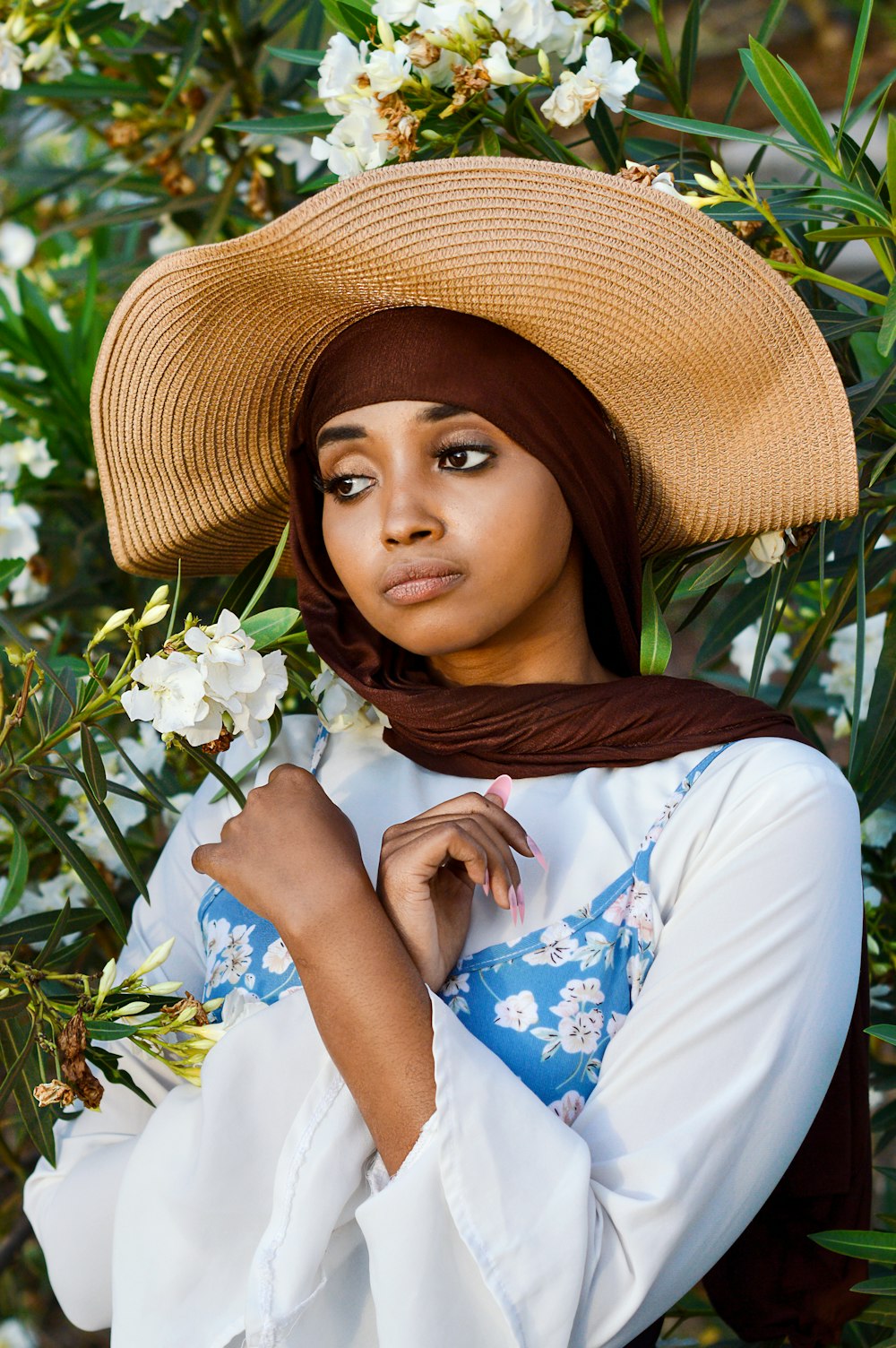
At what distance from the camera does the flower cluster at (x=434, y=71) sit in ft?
4.99

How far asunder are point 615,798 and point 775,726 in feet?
0.55

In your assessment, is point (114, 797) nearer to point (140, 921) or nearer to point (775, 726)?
point (140, 921)

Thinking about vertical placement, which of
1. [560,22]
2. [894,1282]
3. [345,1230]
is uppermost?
[560,22]

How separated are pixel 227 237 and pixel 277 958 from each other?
4.99 ft

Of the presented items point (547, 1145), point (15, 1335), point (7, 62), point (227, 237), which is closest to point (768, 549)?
point (547, 1145)

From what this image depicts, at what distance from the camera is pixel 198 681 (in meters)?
1.30

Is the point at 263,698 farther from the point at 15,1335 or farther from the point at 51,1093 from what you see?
the point at 15,1335

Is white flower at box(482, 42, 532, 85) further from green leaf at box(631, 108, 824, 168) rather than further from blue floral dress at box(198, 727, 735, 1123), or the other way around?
blue floral dress at box(198, 727, 735, 1123)

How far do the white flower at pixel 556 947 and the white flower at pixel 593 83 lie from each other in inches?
34.2

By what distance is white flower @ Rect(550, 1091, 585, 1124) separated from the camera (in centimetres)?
126

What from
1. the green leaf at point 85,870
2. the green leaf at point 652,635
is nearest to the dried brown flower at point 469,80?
the green leaf at point 652,635

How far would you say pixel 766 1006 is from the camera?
3.90 ft

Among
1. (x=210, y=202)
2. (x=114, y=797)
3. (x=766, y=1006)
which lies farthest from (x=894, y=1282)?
(x=210, y=202)

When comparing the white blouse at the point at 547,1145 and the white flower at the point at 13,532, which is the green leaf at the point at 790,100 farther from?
the white flower at the point at 13,532
